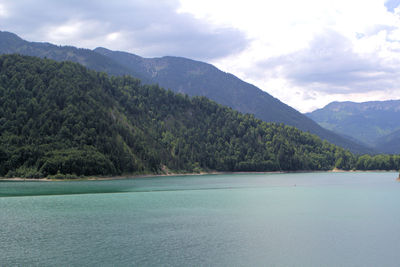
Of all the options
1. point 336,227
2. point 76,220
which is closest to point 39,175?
point 76,220

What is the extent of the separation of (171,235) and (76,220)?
2064 centimetres

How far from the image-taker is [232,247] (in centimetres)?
5188

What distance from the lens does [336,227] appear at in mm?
65125

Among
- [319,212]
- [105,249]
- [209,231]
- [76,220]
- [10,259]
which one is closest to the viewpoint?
[10,259]

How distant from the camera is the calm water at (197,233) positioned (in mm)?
46312

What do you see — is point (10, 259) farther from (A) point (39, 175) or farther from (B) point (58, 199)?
(A) point (39, 175)

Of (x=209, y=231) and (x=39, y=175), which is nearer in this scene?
(x=209, y=231)

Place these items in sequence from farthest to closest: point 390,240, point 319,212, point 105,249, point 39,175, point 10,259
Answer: point 39,175, point 319,212, point 390,240, point 105,249, point 10,259

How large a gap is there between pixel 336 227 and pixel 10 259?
1817 inches

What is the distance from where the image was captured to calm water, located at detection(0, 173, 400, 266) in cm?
4631

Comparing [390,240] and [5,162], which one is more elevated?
[5,162]

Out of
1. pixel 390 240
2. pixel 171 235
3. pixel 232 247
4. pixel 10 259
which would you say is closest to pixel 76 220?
pixel 171 235

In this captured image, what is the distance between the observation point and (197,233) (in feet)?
198

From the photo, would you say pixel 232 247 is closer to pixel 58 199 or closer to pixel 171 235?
pixel 171 235
